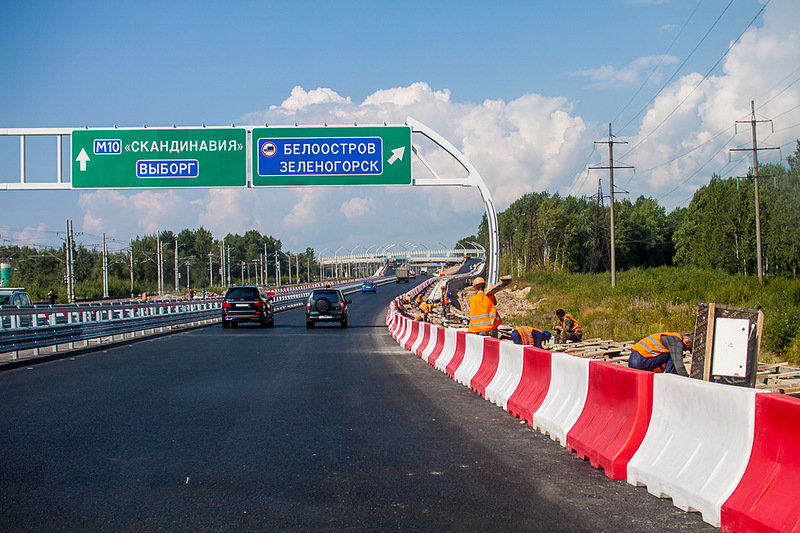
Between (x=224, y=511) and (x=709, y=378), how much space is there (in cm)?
470

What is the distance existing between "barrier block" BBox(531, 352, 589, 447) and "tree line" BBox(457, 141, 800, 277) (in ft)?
186

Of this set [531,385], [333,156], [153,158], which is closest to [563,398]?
[531,385]

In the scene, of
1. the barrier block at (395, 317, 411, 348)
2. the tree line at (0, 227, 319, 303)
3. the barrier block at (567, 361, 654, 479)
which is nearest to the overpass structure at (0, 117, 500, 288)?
the barrier block at (395, 317, 411, 348)

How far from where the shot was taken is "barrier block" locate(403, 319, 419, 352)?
840 inches

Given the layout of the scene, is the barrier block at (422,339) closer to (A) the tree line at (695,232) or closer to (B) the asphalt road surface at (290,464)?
(B) the asphalt road surface at (290,464)

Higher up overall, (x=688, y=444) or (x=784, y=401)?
(x=784, y=401)

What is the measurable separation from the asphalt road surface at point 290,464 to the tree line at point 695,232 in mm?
56361

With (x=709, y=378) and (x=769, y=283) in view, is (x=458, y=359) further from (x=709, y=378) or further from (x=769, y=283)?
(x=769, y=283)

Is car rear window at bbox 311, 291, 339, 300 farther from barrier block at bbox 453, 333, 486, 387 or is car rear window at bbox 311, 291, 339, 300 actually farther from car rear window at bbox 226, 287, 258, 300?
barrier block at bbox 453, 333, 486, 387

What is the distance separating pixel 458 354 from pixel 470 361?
4.42ft

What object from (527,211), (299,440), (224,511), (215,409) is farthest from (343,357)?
(527,211)

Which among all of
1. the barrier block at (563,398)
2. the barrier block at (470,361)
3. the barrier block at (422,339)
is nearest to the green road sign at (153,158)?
the barrier block at (422,339)

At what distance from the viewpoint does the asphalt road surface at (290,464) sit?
497 centimetres

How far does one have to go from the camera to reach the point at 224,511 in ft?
16.9
